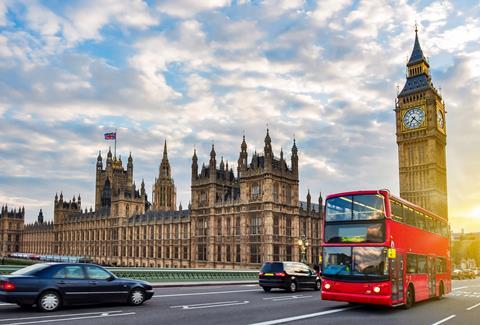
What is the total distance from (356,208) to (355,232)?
86 cm

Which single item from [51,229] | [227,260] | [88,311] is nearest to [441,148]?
[227,260]

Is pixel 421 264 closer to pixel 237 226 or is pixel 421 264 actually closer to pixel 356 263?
pixel 356 263

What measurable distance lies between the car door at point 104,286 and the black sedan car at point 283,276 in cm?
1092

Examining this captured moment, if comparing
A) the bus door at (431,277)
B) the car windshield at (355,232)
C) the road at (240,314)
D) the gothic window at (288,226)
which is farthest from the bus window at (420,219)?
the gothic window at (288,226)

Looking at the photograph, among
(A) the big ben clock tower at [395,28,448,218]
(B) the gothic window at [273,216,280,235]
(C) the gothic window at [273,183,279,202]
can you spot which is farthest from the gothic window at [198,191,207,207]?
(A) the big ben clock tower at [395,28,448,218]

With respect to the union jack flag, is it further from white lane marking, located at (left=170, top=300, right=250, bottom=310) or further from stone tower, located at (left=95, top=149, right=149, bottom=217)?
white lane marking, located at (left=170, top=300, right=250, bottom=310)

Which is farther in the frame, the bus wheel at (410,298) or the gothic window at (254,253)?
the gothic window at (254,253)

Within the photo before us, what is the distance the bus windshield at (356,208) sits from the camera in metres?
15.9

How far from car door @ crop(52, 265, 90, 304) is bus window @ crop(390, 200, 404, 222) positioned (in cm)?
1085

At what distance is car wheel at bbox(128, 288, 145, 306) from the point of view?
1593cm

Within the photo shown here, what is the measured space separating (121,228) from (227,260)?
42.4 meters

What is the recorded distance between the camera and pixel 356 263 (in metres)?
15.9

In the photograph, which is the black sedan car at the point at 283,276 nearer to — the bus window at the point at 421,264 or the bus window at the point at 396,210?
the bus window at the point at 421,264

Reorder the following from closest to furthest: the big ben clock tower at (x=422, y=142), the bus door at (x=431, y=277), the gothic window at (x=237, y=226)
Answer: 1. the bus door at (x=431, y=277)
2. the gothic window at (x=237, y=226)
3. the big ben clock tower at (x=422, y=142)
